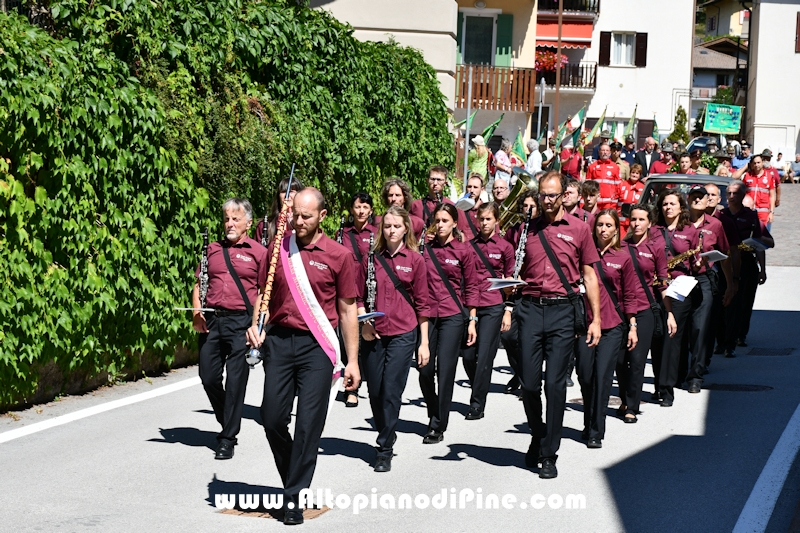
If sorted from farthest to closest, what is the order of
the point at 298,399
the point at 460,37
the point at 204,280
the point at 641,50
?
the point at 641,50 < the point at 460,37 < the point at 204,280 < the point at 298,399

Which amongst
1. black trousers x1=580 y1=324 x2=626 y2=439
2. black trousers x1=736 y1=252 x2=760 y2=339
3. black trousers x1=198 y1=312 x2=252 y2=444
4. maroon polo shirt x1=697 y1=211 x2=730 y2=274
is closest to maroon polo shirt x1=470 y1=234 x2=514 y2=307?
black trousers x1=580 y1=324 x2=626 y2=439

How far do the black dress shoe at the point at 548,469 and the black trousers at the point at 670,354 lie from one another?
3539 mm

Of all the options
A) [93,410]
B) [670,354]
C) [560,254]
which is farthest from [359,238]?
[560,254]

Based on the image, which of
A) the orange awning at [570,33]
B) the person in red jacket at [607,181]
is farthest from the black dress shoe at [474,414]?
the orange awning at [570,33]

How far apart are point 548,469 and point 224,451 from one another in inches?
91.9

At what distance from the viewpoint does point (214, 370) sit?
9070 mm

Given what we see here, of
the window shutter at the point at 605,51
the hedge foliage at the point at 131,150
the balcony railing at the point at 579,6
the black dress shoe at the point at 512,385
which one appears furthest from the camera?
the window shutter at the point at 605,51

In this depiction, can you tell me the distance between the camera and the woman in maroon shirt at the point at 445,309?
381 inches

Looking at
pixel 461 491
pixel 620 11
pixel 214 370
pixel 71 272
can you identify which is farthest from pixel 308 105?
pixel 620 11

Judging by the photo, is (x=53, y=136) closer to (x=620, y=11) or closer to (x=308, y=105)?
(x=308, y=105)

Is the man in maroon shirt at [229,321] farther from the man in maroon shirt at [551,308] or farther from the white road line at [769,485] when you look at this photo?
the white road line at [769,485]

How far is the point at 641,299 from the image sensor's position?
1091cm

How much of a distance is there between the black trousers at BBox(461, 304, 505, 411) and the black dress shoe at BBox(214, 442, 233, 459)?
2.63 meters

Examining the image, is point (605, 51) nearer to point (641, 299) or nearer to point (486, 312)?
point (641, 299)
